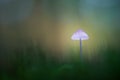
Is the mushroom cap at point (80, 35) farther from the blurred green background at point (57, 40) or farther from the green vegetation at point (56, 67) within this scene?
the green vegetation at point (56, 67)

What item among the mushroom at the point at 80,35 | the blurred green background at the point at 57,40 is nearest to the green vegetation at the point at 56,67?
the blurred green background at the point at 57,40

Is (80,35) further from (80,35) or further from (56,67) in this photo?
(56,67)

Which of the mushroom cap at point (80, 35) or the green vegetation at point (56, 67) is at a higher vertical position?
the mushroom cap at point (80, 35)

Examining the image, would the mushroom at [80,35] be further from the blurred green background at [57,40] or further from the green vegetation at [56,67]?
the green vegetation at [56,67]

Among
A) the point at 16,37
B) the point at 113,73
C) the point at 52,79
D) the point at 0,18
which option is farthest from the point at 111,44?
the point at 0,18

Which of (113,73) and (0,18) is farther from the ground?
(0,18)

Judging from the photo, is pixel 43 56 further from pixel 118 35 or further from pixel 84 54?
pixel 118 35

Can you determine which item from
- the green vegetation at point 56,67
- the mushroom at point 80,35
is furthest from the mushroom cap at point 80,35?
the green vegetation at point 56,67

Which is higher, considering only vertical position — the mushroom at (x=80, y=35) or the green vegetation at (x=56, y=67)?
the mushroom at (x=80, y=35)

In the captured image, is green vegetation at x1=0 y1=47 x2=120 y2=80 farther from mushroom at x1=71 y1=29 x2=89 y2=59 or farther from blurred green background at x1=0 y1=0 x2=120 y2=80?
mushroom at x1=71 y1=29 x2=89 y2=59
